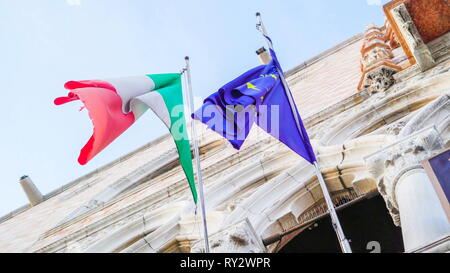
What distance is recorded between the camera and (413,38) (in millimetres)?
9320

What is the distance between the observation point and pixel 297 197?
732cm

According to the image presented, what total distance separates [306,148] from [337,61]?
30.8ft

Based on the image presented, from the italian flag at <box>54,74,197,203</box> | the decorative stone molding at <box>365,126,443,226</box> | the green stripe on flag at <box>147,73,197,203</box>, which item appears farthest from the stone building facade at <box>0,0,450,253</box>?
the italian flag at <box>54,74,197,203</box>

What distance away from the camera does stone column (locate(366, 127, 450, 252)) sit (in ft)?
16.4

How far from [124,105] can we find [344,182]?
2.48m

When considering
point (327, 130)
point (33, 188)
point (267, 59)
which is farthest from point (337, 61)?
point (33, 188)

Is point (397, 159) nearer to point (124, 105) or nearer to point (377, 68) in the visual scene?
point (124, 105)

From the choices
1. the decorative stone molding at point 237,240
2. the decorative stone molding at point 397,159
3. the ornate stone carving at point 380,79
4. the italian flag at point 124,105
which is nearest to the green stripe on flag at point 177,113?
the italian flag at point 124,105

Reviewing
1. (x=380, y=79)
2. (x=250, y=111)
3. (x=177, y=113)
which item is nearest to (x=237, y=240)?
(x=250, y=111)

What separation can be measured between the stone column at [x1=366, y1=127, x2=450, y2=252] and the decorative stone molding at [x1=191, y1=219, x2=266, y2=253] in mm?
1250

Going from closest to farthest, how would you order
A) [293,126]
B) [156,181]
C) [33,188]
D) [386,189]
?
1. [386,189]
2. [293,126]
3. [156,181]
4. [33,188]

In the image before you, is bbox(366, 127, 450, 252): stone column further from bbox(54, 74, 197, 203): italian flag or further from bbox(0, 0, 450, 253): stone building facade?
bbox(54, 74, 197, 203): italian flag

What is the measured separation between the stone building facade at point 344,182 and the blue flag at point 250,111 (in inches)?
32.0
